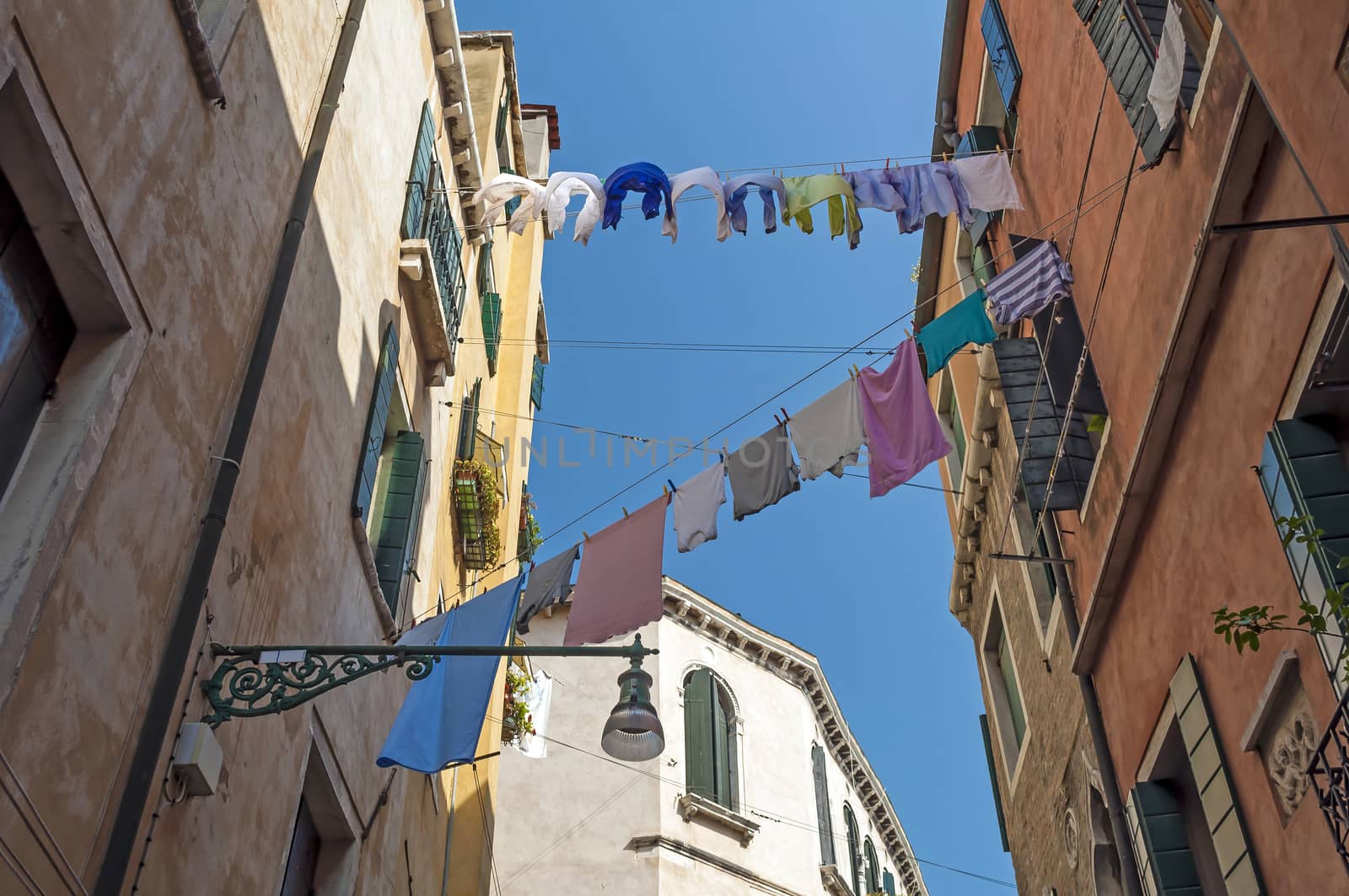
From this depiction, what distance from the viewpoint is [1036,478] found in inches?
356

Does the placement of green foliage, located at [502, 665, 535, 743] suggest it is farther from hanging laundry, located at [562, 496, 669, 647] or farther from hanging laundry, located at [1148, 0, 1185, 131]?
hanging laundry, located at [1148, 0, 1185, 131]

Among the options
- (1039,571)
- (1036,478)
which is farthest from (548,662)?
(1036,478)

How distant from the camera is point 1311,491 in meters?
5.32

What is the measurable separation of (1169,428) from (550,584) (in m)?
4.28

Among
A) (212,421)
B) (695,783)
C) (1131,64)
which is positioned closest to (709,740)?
(695,783)

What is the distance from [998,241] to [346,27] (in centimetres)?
606

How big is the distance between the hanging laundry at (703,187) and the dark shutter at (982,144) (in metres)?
2.48

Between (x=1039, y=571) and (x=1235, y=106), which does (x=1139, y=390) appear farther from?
(x=1039, y=571)

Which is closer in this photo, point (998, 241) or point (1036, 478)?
point (1036, 478)

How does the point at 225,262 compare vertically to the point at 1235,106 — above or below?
below

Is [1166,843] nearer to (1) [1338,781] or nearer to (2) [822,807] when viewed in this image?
(1) [1338,781]

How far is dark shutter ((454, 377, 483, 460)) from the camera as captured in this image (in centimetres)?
1219

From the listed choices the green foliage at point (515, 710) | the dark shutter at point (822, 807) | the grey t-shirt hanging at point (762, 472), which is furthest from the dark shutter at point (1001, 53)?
the dark shutter at point (822, 807)

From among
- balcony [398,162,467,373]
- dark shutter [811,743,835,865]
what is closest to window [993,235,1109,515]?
balcony [398,162,467,373]
